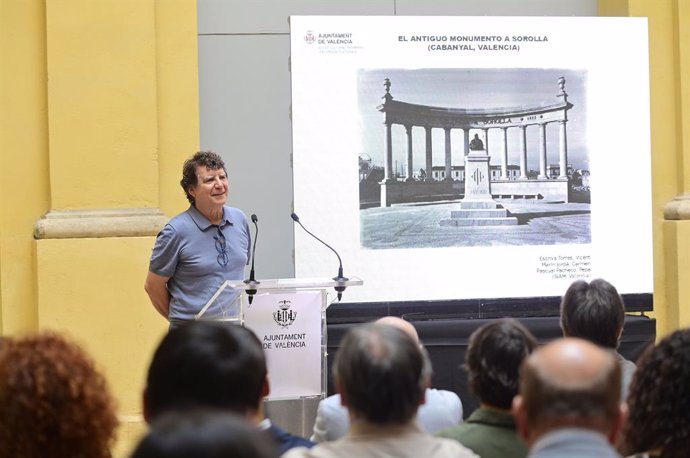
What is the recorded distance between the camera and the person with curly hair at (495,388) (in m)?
2.67

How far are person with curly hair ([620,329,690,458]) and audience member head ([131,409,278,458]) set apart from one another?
48.9 inches

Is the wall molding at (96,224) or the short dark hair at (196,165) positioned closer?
the short dark hair at (196,165)

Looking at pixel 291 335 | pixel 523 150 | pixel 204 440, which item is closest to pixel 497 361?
pixel 204 440

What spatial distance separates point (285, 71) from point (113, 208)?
1546 mm

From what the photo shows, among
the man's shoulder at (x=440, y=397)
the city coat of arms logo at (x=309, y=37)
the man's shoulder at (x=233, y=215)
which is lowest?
the man's shoulder at (x=440, y=397)

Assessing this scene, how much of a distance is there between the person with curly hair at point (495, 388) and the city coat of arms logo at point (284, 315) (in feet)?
5.87

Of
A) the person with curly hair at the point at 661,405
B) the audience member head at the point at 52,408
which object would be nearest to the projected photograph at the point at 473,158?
the person with curly hair at the point at 661,405

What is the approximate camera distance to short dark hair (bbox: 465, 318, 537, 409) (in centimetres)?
276

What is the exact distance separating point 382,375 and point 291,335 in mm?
2359

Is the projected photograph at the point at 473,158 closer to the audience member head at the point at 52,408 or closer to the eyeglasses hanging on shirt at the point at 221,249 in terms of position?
the eyeglasses hanging on shirt at the point at 221,249

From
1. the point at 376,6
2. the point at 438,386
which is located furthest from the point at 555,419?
the point at 376,6

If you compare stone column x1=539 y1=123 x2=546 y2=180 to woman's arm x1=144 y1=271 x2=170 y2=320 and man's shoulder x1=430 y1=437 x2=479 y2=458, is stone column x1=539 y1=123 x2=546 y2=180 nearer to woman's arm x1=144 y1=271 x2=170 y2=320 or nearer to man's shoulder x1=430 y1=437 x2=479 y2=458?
woman's arm x1=144 y1=271 x2=170 y2=320

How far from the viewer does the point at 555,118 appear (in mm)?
6355

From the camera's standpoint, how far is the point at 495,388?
9.05ft
